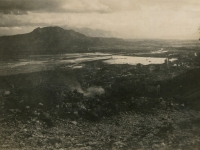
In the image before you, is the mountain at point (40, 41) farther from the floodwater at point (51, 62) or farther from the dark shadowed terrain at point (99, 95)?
the floodwater at point (51, 62)

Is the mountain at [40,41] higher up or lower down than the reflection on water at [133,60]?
higher up

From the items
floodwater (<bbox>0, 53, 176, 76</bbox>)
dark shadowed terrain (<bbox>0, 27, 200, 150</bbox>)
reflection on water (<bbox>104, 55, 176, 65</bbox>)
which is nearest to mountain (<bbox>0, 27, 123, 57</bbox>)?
dark shadowed terrain (<bbox>0, 27, 200, 150</bbox>)

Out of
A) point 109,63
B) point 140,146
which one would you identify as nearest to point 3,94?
point 109,63

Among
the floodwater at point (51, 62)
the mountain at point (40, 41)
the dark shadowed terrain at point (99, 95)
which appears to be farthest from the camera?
the floodwater at point (51, 62)

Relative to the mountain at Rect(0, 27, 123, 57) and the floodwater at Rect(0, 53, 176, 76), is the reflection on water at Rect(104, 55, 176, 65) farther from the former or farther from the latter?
the mountain at Rect(0, 27, 123, 57)

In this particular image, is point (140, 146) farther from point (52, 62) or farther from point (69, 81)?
point (52, 62)

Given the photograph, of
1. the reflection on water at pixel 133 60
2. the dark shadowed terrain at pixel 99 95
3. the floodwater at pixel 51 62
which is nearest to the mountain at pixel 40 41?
the dark shadowed terrain at pixel 99 95
